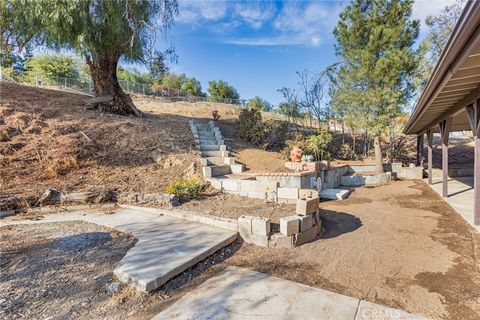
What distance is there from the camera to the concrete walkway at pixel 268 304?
2.15 meters

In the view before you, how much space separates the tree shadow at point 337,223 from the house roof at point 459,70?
2.76 meters

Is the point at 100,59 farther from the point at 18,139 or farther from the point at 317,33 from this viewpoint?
the point at 317,33

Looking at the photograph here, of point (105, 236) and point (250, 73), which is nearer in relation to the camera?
point (105, 236)

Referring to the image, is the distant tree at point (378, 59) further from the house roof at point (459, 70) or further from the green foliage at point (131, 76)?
the green foliage at point (131, 76)

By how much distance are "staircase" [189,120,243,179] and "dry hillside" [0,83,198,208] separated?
14.6 inches

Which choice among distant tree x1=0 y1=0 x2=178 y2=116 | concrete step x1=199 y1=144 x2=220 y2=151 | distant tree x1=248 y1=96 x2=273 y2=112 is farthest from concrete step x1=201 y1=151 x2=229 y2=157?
distant tree x1=248 y1=96 x2=273 y2=112

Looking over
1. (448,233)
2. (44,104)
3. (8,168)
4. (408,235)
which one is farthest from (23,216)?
(448,233)

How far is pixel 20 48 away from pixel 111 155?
6.19m

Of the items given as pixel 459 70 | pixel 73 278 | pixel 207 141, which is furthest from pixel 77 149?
pixel 459 70

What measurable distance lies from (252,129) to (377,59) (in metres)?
5.56

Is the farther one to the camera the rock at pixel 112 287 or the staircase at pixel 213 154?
the staircase at pixel 213 154

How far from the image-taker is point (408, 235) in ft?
13.8

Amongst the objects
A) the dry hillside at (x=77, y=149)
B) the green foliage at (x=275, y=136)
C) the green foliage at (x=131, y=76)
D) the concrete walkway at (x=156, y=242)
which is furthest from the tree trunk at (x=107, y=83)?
the green foliage at (x=131, y=76)

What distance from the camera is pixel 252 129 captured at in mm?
10227
